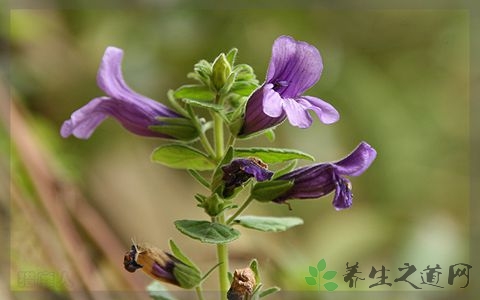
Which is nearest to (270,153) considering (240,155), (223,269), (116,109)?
(240,155)

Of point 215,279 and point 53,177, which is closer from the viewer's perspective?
point 53,177

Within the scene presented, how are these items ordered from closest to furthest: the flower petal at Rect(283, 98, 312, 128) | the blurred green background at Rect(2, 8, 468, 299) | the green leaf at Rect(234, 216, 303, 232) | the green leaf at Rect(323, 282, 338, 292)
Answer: the flower petal at Rect(283, 98, 312, 128) → the green leaf at Rect(234, 216, 303, 232) → the green leaf at Rect(323, 282, 338, 292) → the blurred green background at Rect(2, 8, 468, 299)

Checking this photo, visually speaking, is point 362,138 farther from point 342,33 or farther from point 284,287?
point 284,287

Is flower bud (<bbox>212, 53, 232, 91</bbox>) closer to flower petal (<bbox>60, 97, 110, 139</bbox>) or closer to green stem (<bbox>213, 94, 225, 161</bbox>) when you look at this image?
green stem (<bbox>213, 94, 225, 161</bbox>)

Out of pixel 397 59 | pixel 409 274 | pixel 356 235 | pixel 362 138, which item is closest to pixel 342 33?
pixel 397 59

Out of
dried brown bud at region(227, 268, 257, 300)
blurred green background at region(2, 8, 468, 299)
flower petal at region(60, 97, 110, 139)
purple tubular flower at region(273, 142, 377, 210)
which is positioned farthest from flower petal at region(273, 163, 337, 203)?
blurred green background at region(2, 8, 468, 299)

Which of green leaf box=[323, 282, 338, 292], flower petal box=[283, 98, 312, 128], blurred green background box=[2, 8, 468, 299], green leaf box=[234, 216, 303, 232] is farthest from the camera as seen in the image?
blurred green background box=[2, 8, 468, 299]
